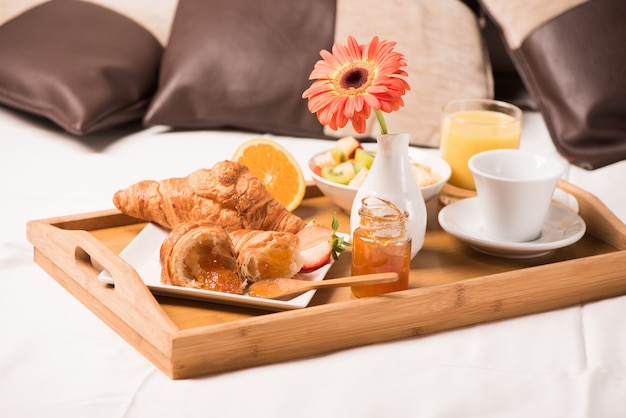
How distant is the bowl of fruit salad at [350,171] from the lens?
1498 millimetres

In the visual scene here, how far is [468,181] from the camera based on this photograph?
→ 1706mm

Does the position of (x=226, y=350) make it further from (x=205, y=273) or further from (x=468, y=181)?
(x=468, y=181)

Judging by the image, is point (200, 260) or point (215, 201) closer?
point (200, 260)

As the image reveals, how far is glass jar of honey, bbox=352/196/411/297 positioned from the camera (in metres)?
1.15

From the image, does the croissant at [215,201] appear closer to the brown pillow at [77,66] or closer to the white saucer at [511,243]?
the white saucer at [511,243]

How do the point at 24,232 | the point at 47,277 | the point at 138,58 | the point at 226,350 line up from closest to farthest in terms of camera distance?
the point at 226,350 < the point at 47,277 < the point at 24,232 < the point at 138,58

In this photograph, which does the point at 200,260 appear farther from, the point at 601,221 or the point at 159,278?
the point at 601,221

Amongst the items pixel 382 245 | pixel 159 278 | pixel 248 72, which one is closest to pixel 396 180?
pixel 382 245

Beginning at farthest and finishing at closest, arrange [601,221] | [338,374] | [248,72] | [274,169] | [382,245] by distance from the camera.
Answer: [248,72] < [274,169] < [601,221] < [382,245] < [338,374]

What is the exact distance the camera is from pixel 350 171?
155cm

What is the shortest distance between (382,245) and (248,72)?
118 centimetres

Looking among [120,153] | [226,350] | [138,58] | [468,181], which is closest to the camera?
[226,350]

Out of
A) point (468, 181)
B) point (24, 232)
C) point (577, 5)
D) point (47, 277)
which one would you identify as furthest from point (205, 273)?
point (577, 5)

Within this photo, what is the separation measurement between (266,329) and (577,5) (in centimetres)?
153
